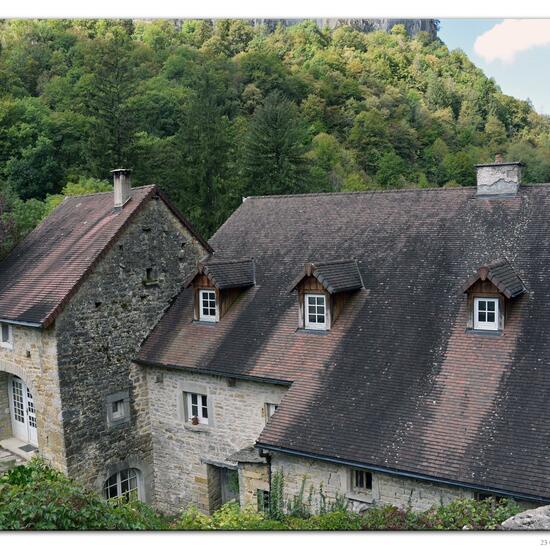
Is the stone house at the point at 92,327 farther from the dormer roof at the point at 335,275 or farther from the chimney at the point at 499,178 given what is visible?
the chimney at the point at 499,178

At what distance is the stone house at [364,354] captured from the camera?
11859 mm

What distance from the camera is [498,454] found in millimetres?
11180

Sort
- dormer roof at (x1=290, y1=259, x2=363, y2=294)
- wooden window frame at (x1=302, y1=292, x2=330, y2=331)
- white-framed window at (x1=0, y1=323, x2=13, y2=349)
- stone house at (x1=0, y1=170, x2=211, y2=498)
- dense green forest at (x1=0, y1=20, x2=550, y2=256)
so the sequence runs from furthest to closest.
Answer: dense green forest at (x1=0, y1=20, x2=550, y2=256) → white-framed window at (x1=0, y1=323, x2=13, y2=349) → stone house at (x1=0, y1=170, x2=211, y2=498) → wooden window frame at (x1=302, y1=292, x2=330, y2=331) → dormer roof at (x1=290, y1=259, x2=363, y2=294)

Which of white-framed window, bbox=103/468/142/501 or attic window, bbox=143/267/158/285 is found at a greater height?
attic window, bbox=143/267/158/285

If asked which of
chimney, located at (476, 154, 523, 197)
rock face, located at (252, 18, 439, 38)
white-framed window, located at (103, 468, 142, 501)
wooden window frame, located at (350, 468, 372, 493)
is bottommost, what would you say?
white-framed window, located at (103, 468, 142, 501)

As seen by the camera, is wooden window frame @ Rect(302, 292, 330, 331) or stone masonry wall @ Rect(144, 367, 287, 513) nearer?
wooden window frame @ Rect(302, 292, 330, 331)

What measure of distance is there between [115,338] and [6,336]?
321 cm

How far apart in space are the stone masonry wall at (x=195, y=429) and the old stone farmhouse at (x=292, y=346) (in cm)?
5

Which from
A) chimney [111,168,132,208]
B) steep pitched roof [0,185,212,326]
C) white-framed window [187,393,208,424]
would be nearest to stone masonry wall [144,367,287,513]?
white-framed window [187,393,208,424]

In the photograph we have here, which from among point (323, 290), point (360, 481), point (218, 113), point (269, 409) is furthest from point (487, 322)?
point (218, 113)

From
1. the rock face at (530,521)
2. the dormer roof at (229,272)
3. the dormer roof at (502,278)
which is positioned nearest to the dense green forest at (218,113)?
the dormer roof at (229,272)

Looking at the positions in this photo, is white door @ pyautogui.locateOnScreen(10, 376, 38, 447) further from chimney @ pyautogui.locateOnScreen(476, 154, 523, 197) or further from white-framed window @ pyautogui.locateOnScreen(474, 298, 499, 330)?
chimney @ pyautogui.locateOnScreen(476, 154, 523, 197)

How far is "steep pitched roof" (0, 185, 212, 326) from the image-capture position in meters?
16.4

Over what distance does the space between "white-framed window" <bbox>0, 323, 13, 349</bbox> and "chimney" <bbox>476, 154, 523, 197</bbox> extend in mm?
13191
